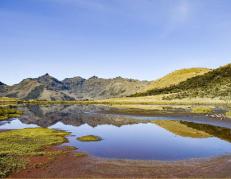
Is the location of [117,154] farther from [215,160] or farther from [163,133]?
[163,133]

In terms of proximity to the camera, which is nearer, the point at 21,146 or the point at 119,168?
the point at 119,168

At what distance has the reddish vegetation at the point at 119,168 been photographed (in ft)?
Answer: 112

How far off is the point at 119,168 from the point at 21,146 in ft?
60.2

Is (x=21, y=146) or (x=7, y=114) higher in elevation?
(x=7, y=114)

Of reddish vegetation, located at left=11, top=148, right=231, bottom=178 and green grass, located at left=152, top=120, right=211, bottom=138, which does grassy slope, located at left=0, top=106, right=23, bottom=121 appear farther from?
reddish vegetation, located at left=11, top=148, right=231, bottom=178

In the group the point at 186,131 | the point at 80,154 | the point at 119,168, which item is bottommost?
the point at 119,168

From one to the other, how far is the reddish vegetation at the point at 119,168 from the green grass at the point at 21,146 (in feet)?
5.52

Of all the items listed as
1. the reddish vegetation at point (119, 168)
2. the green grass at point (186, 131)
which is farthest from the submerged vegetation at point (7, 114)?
the reddish vegetation at point (119, 168)

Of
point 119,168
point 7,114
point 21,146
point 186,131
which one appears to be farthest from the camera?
point 7,114

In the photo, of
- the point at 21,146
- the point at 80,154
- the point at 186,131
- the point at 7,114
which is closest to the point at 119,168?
the point at 80,154

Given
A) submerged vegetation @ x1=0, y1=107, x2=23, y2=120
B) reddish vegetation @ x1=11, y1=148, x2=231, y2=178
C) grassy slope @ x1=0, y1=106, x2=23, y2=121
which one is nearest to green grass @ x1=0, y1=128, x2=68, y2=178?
reddish vegetation @ x1=11, y1=148, x2=231, y2=178

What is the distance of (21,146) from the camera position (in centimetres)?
4878

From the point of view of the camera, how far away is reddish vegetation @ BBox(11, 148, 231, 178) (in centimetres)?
3425

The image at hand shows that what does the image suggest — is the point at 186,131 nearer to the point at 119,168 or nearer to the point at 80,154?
the point at 80,154
